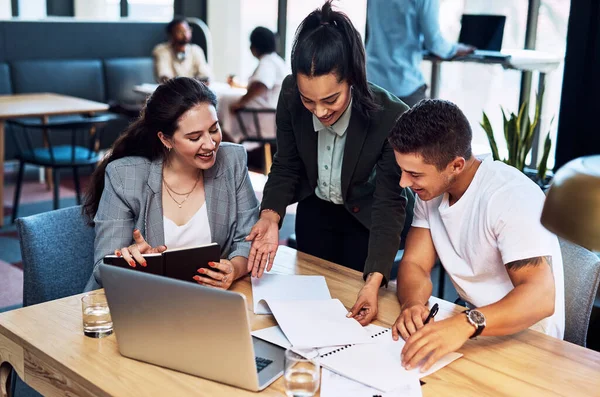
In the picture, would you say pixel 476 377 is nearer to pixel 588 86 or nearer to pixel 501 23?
pixel 588 86

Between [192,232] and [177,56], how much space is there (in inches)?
181

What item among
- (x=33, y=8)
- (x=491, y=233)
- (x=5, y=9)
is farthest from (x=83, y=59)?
(x=491, y=233)

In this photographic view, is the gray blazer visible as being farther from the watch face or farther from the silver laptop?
the watch face

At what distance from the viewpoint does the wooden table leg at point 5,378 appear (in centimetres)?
171

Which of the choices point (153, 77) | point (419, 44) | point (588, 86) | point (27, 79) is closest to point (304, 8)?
point (153, 77)

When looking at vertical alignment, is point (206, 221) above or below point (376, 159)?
below

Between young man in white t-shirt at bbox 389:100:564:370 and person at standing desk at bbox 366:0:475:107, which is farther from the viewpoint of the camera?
person at standing desk at bbox 366:0:475:107

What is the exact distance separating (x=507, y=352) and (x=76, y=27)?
5974 millimetres

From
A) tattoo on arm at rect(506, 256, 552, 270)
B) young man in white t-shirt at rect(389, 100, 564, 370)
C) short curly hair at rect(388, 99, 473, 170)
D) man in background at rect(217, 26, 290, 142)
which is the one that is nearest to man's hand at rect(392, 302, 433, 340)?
young man in white t-shirt at rect(389, 100, 564, 370)

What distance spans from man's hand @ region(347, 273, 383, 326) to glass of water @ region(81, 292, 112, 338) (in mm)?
542

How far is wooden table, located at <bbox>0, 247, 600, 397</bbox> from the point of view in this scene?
55.2 inches

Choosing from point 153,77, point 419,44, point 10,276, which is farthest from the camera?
point 153,77

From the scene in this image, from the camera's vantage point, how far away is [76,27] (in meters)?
6.69

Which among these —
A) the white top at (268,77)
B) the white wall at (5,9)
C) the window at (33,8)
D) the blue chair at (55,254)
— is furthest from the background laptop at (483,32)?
the window at (33,8)
